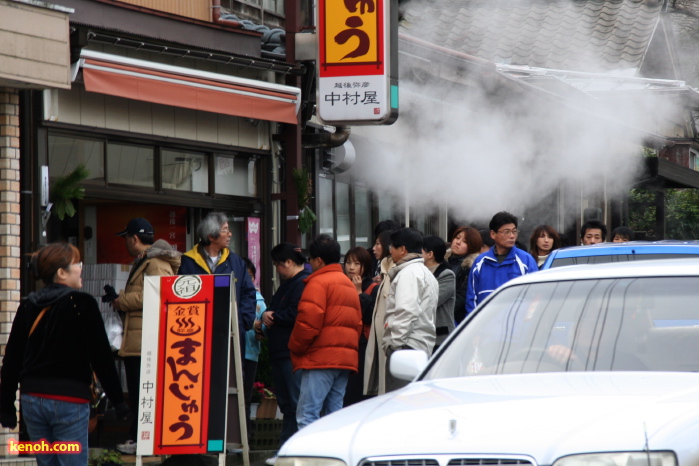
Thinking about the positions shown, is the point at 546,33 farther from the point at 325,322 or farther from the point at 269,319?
the point at 325,322

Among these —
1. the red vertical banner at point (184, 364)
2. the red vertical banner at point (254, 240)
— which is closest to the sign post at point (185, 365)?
the red vertical banner at point (184, 364)

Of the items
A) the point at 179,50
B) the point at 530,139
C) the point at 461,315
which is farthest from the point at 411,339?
the point at 530,139

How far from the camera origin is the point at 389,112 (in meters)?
11.4

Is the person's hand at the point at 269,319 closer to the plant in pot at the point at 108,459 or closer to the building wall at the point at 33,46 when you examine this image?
the plant in pot at the point at 108,459

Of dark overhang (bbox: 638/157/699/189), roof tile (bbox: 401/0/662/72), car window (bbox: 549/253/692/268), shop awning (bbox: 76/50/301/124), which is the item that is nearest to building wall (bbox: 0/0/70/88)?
shop awning (bbox: 76/50/301/124)

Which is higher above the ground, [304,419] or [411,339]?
[411,339]

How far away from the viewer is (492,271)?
912 cm

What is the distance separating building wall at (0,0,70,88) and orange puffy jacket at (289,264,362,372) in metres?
2.82

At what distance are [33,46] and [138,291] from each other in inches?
86.7

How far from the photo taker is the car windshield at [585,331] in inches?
181

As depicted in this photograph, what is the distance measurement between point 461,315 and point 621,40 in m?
12.4

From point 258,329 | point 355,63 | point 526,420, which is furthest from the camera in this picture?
point 355,63

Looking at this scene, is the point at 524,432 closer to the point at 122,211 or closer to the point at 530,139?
the point at 122,211

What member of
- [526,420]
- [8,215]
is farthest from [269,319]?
[526,420]
